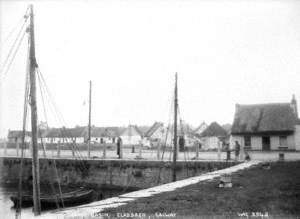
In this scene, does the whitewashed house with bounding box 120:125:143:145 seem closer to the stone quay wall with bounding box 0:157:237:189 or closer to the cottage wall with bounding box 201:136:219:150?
the cottage wall with bounding box 201:136:219:150

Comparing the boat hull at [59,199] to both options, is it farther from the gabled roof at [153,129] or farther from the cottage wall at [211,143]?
the gabled roof at [153,129]

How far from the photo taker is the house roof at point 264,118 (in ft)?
136

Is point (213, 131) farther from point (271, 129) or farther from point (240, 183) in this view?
point (240, 183)

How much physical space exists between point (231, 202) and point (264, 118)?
34692 mm

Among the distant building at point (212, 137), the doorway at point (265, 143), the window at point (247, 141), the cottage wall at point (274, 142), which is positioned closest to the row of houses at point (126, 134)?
the distant building at point (212, 137)

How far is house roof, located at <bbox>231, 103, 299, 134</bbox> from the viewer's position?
41312 mm

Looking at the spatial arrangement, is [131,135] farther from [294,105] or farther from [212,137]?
[294,105]

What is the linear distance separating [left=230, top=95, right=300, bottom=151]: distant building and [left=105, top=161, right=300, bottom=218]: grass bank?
91.5 feet

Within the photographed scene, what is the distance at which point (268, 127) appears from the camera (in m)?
41.8

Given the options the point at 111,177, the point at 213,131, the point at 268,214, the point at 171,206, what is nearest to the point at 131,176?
the point at 111,177

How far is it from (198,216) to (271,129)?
3527 centimetres

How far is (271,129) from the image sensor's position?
41.4 m

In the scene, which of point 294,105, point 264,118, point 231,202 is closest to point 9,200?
point 231,202

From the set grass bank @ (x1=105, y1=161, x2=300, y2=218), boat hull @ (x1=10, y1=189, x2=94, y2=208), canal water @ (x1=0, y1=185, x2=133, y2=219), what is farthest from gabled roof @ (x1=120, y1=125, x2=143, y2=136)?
grass bank @ (x1=105, y1=161, x2=300, y2=218)
